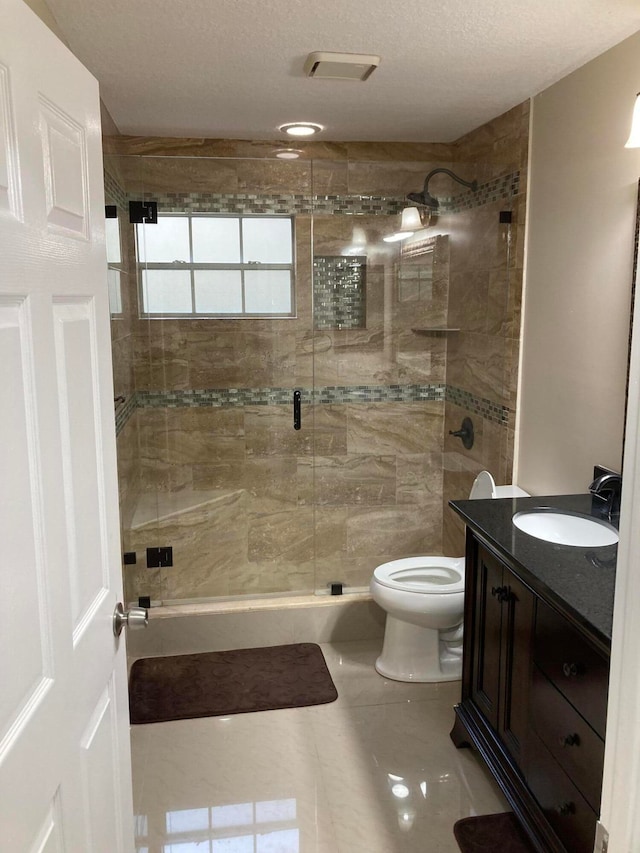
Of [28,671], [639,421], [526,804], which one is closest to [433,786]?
[526,804]

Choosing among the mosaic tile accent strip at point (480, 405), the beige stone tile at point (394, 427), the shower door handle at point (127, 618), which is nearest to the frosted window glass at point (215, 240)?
the beige stone tile at point (394, 427)

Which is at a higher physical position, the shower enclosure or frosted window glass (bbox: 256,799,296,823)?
the shower enclosure

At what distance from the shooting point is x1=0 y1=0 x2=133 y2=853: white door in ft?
3.10

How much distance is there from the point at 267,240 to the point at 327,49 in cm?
124

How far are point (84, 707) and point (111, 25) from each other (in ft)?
5.90

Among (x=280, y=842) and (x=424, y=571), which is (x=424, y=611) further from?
(x=280, y=842)

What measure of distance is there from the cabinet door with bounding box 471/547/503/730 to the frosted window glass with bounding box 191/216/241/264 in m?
1.84

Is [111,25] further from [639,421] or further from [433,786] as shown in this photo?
[433,786]

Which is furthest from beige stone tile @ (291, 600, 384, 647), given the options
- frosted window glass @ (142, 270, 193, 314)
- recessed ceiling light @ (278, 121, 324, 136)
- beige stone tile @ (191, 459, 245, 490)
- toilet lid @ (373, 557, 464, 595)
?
recessed ceiling light @ (278, 121, 324, 136)

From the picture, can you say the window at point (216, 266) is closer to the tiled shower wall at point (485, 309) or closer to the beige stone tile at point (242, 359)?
the beige stone tile at point (242, 359)

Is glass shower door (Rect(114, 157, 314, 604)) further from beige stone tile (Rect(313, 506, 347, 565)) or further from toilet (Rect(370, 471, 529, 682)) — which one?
toilet (Rect(370, 471, 529, 682))

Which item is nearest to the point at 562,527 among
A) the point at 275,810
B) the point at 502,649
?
the point at 502,649

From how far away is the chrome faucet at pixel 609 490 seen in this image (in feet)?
7.47

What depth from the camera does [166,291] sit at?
11.0 ft
